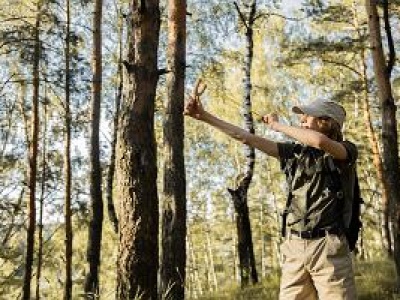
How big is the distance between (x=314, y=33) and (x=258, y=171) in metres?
15.2

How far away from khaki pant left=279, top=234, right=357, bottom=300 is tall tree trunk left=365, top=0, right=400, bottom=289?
214 inches

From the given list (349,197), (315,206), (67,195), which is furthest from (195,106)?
(67,195)

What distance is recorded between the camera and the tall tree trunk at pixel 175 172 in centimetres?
889

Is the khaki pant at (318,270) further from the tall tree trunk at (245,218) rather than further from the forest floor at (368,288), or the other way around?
the tall tree trunk at (245,218)

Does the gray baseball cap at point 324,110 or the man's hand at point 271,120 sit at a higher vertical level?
the gray baseball cap at point 324,110

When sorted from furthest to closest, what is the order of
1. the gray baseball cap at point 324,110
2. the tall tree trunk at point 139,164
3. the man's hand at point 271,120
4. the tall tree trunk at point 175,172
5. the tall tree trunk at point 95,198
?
the tall tree trunk at point 95,198 < the tall tree trunk at point 175,172 < the tall tree trunk at point 139,164 < the gray baseball cap at point 324,110 < the man's hand at point 271,120

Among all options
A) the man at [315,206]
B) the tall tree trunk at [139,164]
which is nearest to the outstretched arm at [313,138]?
the man at [315,206]

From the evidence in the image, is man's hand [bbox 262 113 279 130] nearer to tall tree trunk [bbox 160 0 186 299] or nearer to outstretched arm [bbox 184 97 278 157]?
outstretched arm [bbox 184 97 278 157]

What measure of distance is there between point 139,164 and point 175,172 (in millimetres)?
3924

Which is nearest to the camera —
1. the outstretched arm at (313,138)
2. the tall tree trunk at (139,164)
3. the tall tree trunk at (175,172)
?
the outstretched arm at (313,138)

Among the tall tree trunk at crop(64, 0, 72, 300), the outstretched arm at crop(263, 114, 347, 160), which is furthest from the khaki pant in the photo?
the tall tree trunk at crop(64, 0, 72, 300)

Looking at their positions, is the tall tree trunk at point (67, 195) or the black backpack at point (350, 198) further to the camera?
the tall tree trunk at point (67, 195)

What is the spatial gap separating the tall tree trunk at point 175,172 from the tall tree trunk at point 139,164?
9.42 ft

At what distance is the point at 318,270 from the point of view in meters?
3.32
